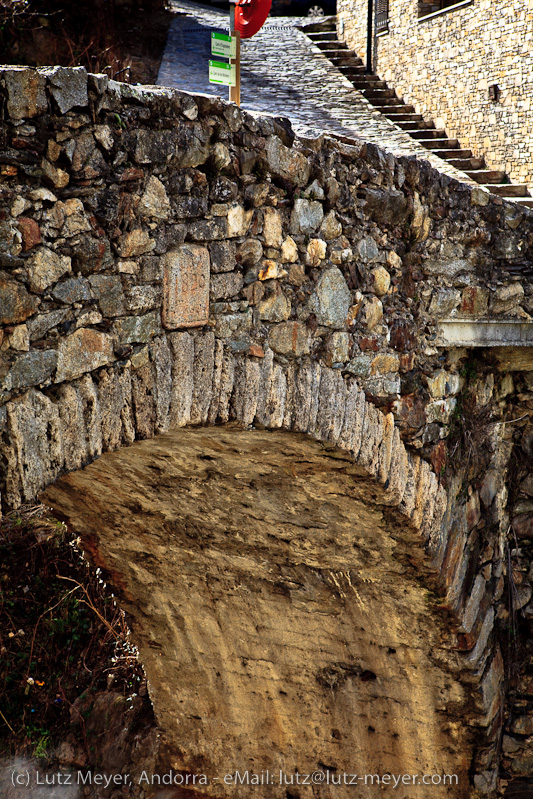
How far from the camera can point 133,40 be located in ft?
33.8

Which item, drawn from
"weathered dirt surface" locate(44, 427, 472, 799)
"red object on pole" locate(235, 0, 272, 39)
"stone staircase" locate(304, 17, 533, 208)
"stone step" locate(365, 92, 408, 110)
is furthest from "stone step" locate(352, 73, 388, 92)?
"weathered dirt surface" locate(44, 427, 472, 799)

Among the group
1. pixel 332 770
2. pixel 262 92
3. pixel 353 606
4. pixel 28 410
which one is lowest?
pixel 332 770

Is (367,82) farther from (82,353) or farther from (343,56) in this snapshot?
(82,353)

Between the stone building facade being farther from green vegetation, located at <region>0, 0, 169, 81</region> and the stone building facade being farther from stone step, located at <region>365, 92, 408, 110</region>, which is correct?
green vegetation, located at <region>0, 0, 169, 81</region>

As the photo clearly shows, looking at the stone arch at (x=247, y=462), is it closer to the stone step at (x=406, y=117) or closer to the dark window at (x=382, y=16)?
the stone step at (x=406, y=117)

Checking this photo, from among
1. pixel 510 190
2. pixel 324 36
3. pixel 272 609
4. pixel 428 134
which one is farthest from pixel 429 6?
pixel 272 609

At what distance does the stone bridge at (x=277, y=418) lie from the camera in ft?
6.82

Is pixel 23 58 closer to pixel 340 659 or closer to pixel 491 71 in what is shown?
pixel 491 71

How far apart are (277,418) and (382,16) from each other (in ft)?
27.6

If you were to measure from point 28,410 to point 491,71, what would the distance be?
7089 millimetres

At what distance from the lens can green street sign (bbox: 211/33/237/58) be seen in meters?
2.69

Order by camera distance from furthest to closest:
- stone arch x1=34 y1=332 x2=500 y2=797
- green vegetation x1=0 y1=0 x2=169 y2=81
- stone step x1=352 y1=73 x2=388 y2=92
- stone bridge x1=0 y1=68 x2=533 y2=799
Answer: stone step x1=352 y1=73 x2=388 y2=92 → green vegetation x1=0 y1=0 x2=169 y2=81 → stone arch x1=34 y1=332 x2=500 y2=797 → stone bridge x1=0 y1=68 x2=533 y2=799

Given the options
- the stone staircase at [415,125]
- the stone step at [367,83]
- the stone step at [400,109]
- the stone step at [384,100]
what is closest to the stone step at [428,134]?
the stone staircase at [415,125]

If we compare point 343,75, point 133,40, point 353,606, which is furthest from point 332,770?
point 133,40
